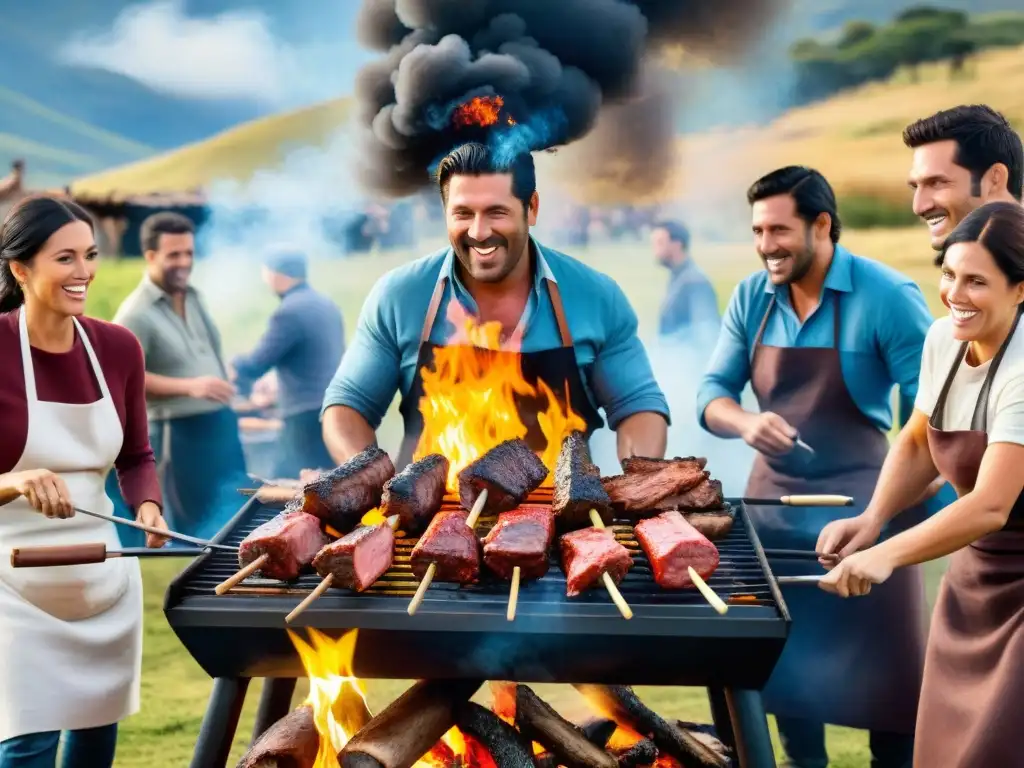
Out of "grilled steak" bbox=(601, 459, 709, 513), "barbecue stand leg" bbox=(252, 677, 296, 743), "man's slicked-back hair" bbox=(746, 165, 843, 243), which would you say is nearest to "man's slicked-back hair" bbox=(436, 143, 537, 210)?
"man's slicked-back hair" bbox=(746, 165, 843, 243)

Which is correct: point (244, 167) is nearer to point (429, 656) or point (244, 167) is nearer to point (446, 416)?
point (446, 416)

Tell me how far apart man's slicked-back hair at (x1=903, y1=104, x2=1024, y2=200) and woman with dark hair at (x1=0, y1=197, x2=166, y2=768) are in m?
3.22

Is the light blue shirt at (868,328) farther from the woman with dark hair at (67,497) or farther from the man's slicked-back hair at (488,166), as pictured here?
the woman with dark hair at (67,497)

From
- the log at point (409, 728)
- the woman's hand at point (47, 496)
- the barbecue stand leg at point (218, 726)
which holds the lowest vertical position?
the log at point (409, 728)

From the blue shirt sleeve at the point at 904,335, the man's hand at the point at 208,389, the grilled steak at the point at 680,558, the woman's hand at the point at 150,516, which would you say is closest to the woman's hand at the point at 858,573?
the grilled steak at the point at 680,558

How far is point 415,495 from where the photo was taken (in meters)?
2.94

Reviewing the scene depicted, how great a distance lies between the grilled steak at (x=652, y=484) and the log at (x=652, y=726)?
667 mm

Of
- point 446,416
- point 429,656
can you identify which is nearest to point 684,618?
point 429,656

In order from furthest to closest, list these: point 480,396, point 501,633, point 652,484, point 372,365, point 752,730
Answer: point 372,365 → point 480,396 → point 652,484 → point 752,730 → point 501,633

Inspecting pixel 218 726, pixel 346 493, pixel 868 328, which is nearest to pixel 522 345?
pixel 346 493

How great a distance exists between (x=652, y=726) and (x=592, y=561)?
1.10 metres

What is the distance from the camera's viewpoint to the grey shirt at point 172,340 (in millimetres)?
6457

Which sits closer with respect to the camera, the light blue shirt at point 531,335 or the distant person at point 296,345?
the light blue shirt at point 531,335

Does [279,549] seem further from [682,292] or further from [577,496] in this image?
[682,292]
